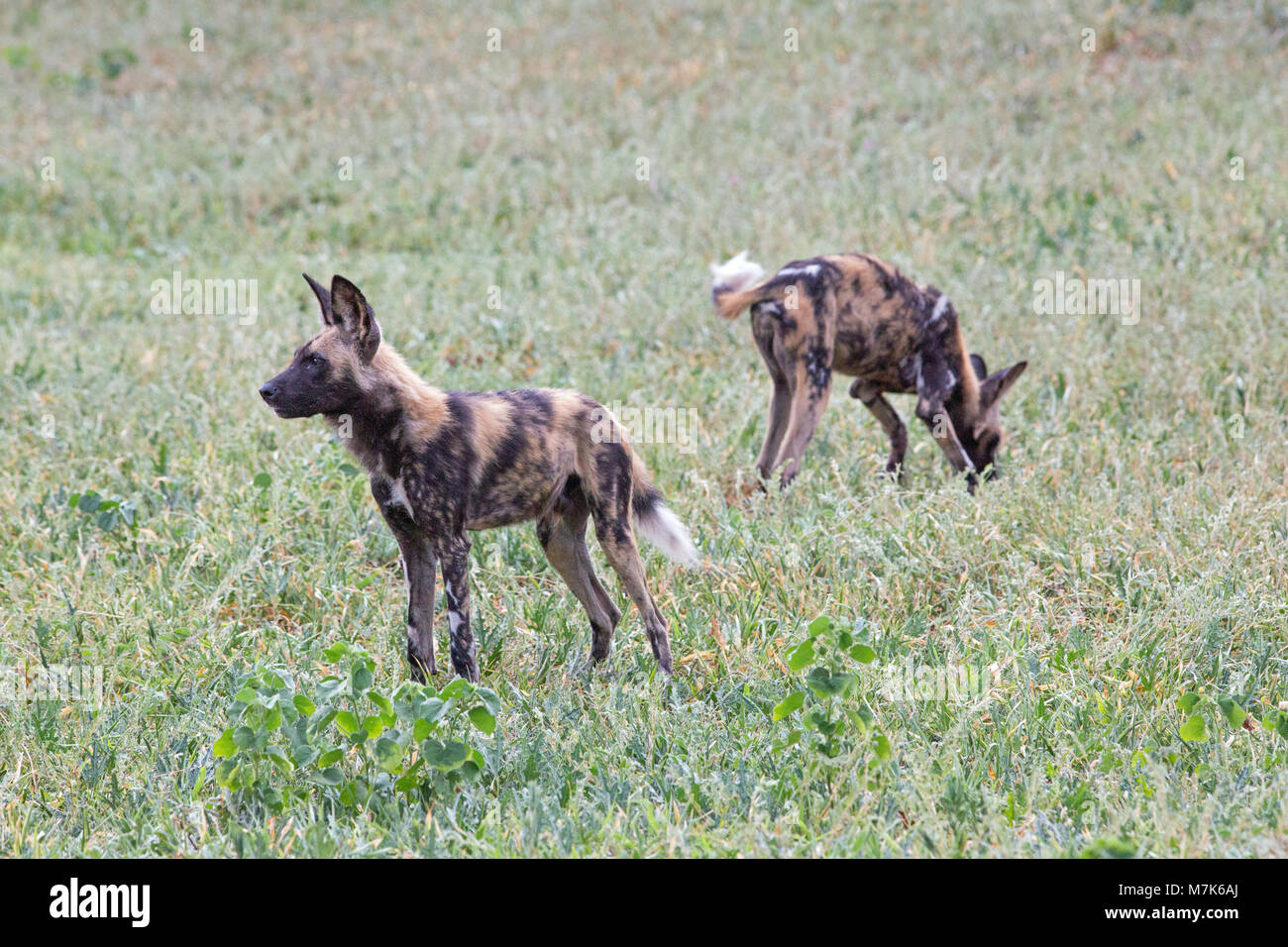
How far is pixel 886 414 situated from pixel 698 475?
148 cm

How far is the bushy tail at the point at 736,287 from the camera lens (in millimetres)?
7504

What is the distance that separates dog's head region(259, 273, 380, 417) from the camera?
4.77 meters

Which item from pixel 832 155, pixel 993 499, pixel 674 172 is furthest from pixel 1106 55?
pixel 993 499

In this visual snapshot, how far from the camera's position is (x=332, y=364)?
483 cm

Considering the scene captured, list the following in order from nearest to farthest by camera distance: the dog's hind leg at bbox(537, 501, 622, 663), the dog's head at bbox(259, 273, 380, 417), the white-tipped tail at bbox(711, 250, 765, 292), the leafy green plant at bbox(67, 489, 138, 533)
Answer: the dog's head at bbox(259, 273, 380, 417)
the dog's hind leg at bbox(537, 501, 622, 663)
the leafy green plant at bbox(67, 489, 138, 533)
the white-tipped tail at bbox(711, 250, 765, 292)

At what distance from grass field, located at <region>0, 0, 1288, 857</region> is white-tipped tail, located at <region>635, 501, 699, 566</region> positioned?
336 millimetres

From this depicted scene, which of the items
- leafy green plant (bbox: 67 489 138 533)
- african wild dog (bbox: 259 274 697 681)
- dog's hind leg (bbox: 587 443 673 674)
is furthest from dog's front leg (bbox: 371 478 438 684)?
leafy green plant (bbox: 67 489 138 533)

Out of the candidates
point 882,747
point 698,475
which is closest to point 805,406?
point 698,475

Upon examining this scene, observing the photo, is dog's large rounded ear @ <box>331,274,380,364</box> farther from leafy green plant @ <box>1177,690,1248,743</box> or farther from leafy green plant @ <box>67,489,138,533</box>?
leafy green plant @ <box>1177,690,1248,743</box>

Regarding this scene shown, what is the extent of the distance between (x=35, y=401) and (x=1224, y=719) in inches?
309

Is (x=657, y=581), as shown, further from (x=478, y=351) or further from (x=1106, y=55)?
(x=1106, y=55)

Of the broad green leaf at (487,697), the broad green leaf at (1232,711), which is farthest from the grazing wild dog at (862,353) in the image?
the broad green leaf at (487,697)

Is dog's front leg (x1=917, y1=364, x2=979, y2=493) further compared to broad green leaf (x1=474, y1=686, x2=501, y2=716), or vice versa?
dog's front leg (x1=917, y1=364, x2=979, y2=493)

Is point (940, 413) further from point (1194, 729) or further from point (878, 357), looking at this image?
point (1194, 729)
